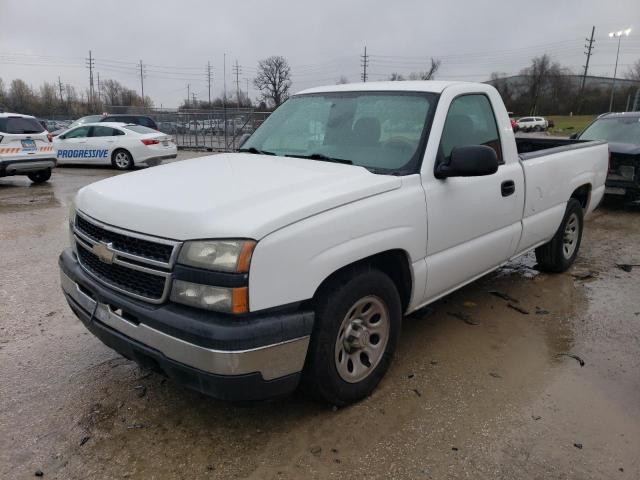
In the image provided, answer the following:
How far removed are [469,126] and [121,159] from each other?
14.6 metres

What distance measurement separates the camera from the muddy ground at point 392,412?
8.27 feet

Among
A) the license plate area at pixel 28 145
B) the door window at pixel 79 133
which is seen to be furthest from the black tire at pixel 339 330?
the door window at pixel 79 133

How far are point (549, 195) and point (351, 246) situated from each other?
283 cm

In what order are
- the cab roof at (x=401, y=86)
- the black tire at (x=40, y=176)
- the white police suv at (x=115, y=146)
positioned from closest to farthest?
the cab roof at (x=401, y=86)
the black tire at (x=40, y=176)
the white police suv at (x=115, y=146)

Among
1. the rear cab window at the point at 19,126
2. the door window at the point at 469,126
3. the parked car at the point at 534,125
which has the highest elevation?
the parked car at the point at 534,125

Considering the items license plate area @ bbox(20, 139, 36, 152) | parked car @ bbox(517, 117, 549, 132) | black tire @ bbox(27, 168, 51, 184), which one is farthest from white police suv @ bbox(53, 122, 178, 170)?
parked car @ bbox(517, 117, 549, 132)

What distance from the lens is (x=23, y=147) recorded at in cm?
1206

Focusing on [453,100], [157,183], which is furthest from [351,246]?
[453,100]

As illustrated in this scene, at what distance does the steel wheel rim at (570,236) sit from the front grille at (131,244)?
4.39m

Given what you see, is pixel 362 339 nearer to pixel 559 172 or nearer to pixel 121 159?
pixel 559 172

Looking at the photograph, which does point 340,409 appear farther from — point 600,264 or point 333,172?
point 600,264

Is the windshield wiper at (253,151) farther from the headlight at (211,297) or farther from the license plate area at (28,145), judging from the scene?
the license plate area at (28,145)

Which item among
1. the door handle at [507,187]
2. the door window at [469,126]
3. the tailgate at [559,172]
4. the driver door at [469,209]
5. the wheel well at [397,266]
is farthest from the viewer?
the tailgate at [559,172]

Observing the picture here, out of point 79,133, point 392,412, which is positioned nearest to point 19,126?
point 79,133
